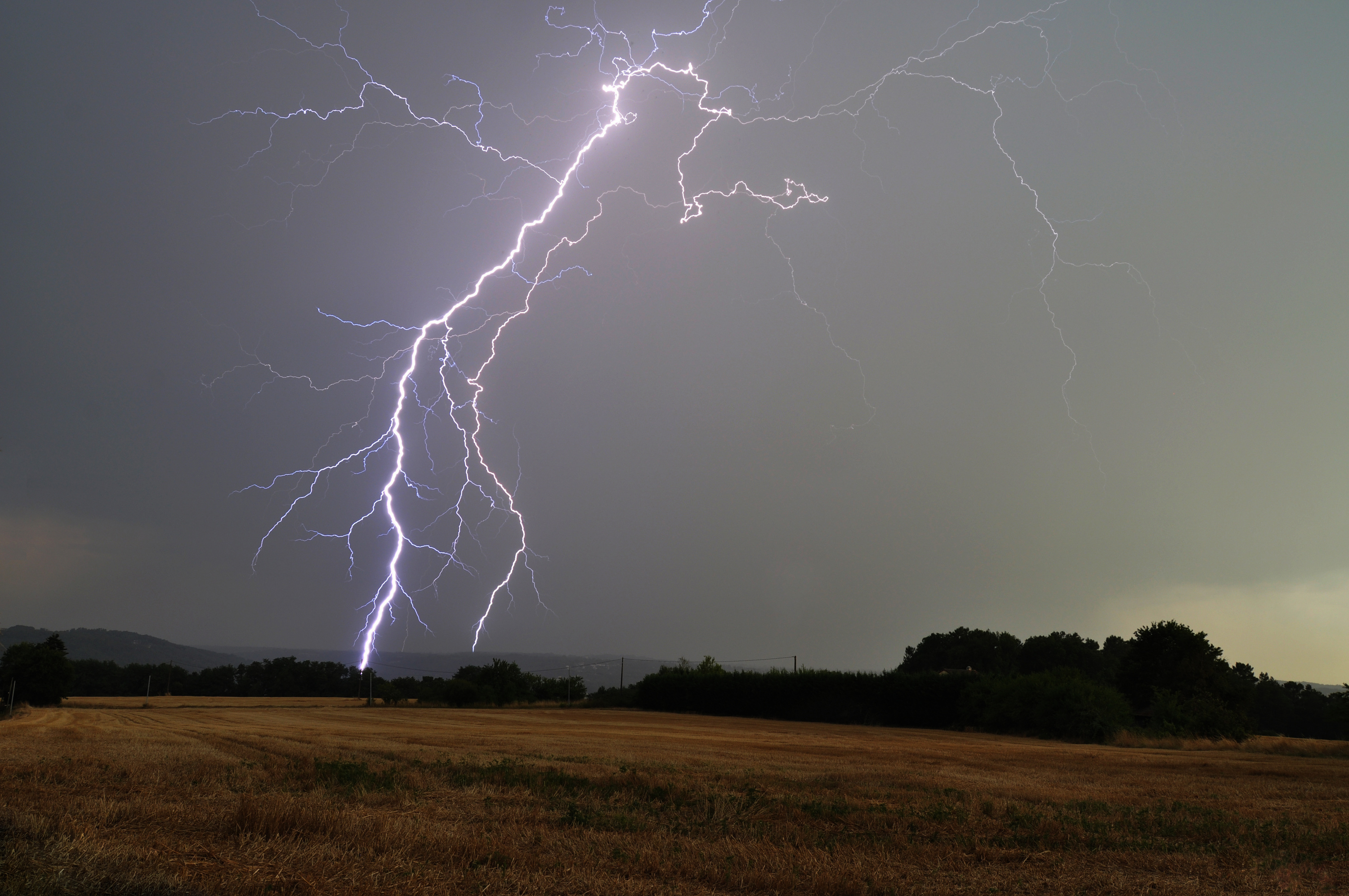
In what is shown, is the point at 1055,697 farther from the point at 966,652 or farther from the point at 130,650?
the point at 130,650

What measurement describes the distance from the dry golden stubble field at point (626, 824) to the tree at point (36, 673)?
4178cm

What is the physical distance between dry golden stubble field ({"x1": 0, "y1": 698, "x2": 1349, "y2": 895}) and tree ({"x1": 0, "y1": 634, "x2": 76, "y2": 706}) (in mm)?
41776

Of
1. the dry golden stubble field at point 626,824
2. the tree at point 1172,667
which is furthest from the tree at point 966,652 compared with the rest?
the dry golden stubble field at point 626,824

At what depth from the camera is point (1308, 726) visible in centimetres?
5084

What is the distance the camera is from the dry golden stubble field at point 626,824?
13.8 feet

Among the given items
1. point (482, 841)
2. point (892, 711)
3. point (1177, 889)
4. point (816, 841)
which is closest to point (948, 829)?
point (816, 841)

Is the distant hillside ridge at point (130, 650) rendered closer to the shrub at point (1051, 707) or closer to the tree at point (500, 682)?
the tree at point (500, 682)

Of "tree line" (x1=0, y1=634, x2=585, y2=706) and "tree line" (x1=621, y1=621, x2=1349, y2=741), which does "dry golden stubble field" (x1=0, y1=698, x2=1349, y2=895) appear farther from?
"tree line" (x1=0, y1=634, x2=585, y2=706)

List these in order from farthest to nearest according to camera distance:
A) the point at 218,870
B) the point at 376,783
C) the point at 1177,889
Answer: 1. the point at 376,783
2. the point at 1177,889
3. the point at 218,870

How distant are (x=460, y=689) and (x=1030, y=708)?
115 feet

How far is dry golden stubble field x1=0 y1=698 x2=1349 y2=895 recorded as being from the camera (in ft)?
13.8

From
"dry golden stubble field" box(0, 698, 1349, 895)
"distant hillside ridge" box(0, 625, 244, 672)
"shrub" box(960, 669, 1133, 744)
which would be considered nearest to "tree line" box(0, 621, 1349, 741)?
"shrub" box(960, 669, 1133, 744)

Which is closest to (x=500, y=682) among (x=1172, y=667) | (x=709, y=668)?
(x=709, y=668)

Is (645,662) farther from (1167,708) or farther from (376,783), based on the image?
(376,783)
